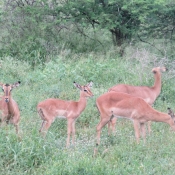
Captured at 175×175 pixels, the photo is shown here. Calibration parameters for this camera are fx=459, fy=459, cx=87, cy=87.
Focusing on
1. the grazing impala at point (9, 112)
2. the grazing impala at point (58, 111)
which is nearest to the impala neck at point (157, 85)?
the grazing impala at point (58, 111)

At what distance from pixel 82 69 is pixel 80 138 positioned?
4342 mm

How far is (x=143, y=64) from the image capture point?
11578mm

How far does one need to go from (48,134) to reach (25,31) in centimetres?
879

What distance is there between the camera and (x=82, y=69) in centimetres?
1185

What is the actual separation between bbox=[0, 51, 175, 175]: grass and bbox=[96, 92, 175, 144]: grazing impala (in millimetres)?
250

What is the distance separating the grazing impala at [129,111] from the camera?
299 inches

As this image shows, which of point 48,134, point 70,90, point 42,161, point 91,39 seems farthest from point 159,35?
point 42,161

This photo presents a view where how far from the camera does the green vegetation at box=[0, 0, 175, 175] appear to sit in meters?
6.06

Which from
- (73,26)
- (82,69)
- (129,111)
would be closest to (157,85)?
(129,111)

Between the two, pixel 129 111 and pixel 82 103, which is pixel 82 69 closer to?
pixel 82 103

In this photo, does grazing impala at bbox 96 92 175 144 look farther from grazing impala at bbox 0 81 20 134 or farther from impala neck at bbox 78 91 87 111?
grazing impala at bbox 0 81 20 134

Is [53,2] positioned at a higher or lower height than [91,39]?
higher

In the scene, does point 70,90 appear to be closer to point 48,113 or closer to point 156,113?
point 48,113

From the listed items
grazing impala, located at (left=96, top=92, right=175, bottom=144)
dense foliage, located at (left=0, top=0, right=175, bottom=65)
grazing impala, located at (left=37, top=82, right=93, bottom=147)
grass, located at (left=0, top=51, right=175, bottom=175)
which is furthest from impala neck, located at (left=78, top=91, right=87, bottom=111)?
dense foliage, located at (left=0, top=0, right=175, bottom=65)
